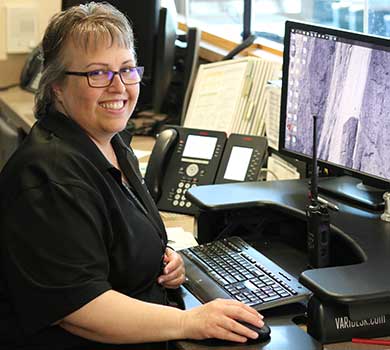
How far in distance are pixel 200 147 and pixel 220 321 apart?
1032mm

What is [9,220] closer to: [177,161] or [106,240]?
[106,240]

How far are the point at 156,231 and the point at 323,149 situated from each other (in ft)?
1.77

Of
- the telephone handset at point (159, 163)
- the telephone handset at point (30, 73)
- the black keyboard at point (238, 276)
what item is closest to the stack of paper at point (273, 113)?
the telephone handset at point (159, 163)

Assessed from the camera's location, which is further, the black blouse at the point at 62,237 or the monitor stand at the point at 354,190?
the monitor stand at the point at 354,190

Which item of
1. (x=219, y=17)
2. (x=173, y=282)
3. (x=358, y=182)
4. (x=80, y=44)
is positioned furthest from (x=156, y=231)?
(x=219, y=17)

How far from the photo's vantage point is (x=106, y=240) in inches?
67.2

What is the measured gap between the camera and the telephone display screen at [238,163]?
2455mm

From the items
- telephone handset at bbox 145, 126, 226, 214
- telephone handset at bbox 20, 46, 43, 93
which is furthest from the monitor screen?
telephone handset at bbox 20, 46, 43, 93

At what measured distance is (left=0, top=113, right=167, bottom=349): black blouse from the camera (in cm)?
161

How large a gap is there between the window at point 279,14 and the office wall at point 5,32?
74 centimetres

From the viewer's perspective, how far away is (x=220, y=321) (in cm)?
160

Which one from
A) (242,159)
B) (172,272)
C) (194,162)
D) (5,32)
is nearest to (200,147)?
(194,162)

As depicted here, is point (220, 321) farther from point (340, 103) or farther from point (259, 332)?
point (340, 103)

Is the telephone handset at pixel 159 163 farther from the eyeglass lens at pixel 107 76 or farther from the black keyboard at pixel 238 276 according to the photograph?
the eyeglass lens at pixel 107 76
